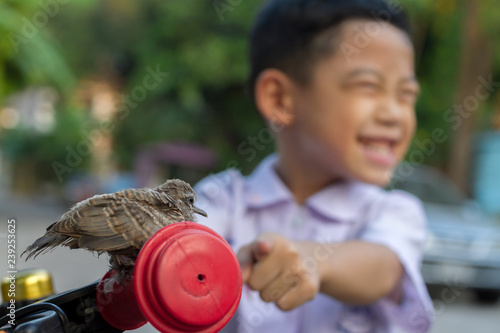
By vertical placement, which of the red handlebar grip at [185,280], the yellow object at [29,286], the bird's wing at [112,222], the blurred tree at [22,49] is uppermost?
the blurred tree at [22,49]

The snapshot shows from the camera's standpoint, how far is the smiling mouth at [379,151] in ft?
3.96

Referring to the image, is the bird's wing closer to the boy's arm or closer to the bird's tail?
the bird's tail

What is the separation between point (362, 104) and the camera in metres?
1.21

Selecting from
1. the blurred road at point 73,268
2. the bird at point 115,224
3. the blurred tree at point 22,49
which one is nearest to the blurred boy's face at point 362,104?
the blurred road at point 73,268

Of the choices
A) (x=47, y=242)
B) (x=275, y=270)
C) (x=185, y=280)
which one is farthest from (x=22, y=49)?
(x=185, y=280)

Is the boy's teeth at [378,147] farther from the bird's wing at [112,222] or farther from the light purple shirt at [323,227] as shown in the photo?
the bird's wing at [112,222]

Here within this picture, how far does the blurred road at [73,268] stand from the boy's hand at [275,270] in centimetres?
18

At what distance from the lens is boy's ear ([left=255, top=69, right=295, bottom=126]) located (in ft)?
4.37

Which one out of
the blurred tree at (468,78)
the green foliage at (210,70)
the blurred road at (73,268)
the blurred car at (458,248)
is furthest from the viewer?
the green foliage at (210,70)

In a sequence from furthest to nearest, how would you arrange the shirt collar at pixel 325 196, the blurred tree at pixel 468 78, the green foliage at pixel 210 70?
the green foliage at pixel 210 70
the blurred tree at pixel 468 78
the shirt collar at pixel 325 196

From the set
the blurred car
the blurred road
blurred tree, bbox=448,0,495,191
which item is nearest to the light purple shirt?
the blurred road

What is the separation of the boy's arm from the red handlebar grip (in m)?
0.29

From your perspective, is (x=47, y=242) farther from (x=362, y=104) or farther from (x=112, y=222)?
(x=362, y=104)

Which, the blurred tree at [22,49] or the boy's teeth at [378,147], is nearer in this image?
the boy's teeth at [378,147]
